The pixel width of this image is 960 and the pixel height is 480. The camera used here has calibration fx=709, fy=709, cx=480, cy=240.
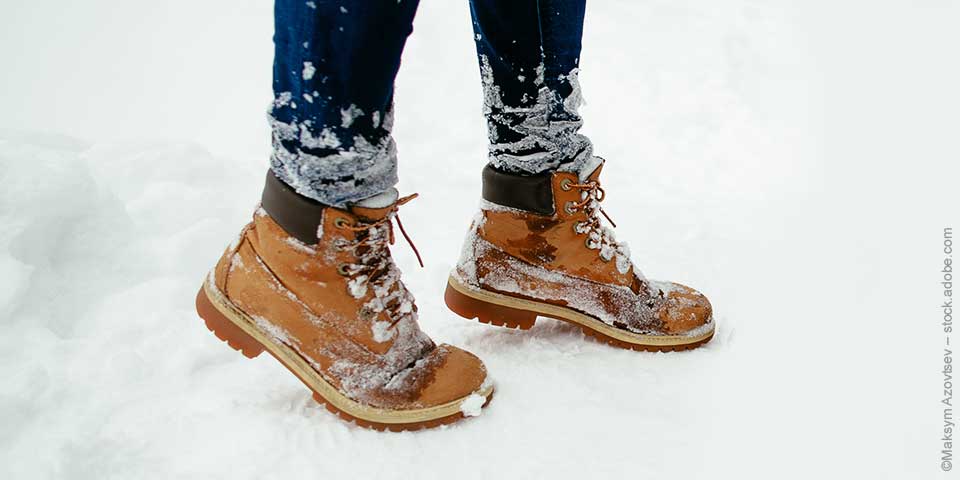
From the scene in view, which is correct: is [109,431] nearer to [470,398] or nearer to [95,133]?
[470,398]

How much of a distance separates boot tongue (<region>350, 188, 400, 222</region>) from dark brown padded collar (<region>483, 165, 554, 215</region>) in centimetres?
33

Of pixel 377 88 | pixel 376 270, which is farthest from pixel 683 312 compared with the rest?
pixel 377 88

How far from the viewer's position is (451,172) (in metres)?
2.60

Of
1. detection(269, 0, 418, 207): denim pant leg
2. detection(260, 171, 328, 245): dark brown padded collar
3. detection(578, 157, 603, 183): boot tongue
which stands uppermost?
detection(269, 0, 418, 207): denim pant leg

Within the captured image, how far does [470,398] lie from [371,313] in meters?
0.22

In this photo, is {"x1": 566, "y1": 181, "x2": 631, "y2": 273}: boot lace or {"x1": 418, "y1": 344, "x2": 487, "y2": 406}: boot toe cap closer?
{"x1": 418, "y1": 344, "x2": 487, "y2": 406}: boot toe cap

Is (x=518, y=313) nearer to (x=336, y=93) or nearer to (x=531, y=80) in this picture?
(x=531, y=80)

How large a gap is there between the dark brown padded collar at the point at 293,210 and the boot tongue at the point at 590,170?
55 centimetres

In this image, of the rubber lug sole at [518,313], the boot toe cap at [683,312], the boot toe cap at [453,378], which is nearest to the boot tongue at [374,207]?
the boot toe cap at [453,378]

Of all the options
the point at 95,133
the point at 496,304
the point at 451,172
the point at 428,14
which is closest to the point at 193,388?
the point at 496,304

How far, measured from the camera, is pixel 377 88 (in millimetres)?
999

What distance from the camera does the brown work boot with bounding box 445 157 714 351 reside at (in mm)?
1429

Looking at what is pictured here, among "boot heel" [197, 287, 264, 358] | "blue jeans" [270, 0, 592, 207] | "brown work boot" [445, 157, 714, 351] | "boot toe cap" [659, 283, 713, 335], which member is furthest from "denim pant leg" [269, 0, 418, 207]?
"boot toe cap" [659, 283, 713, 335]

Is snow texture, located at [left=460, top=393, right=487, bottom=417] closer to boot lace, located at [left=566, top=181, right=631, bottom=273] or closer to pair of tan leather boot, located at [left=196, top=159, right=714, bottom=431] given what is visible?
pair of tan leather boot, located at [left=196, top=159, right=714, bottom=431]
